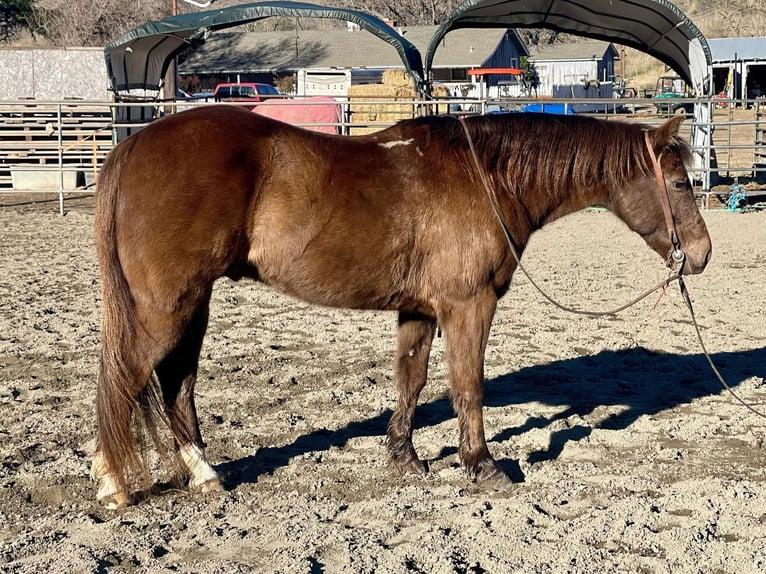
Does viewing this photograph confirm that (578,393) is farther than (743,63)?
No

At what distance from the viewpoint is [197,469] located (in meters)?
3.88

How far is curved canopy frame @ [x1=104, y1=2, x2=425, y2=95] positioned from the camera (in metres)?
13.9

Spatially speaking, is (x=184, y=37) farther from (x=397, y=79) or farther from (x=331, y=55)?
(x=331, y=55)

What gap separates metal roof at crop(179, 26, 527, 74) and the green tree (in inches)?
303

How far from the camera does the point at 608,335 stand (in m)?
6.67

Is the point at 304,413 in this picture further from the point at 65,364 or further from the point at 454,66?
the point at 454,66

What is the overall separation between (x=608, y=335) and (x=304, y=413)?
9.03ft

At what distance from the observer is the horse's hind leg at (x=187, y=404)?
3.88 metres

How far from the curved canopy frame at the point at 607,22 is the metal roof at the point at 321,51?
85.8 ft

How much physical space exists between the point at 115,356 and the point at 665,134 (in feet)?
8.82

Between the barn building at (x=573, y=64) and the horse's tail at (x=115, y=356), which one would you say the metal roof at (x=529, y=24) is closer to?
the horse's tail at (x=115, y=356)

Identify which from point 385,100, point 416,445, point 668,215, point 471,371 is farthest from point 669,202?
point 385,100

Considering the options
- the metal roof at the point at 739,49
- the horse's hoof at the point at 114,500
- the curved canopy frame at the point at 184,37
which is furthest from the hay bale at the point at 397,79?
the metal roof at the point at 739,49

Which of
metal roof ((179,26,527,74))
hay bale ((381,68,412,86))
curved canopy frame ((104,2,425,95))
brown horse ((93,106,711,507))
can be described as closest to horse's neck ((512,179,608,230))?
brown horse ((93,106,711,507))
